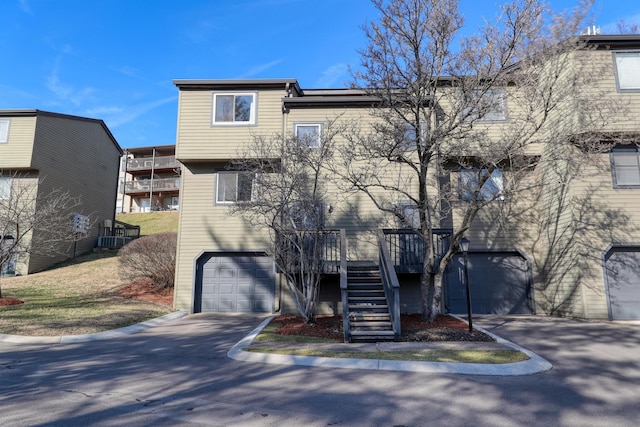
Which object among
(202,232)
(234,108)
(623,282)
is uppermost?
(234,108)

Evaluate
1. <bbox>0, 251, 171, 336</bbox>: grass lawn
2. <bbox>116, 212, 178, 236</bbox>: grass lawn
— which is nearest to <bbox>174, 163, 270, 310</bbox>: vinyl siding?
<bbox>0, 251, 171, 336</bbox>: grass lawn

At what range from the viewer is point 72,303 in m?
12.9

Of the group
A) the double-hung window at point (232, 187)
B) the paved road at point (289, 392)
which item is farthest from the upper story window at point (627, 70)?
the double-hung window at point (232, 187)

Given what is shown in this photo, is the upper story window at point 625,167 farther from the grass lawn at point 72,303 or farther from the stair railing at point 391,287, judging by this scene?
the grass lawn at point 72,303

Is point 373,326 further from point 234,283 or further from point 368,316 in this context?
point 234,283

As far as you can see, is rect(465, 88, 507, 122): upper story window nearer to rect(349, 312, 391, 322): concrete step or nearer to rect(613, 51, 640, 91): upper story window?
rect(613, 51, 640, 91): upper story window

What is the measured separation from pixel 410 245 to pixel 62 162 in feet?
60.0

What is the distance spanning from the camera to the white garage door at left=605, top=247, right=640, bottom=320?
11.3m

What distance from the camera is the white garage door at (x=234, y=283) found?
13.3 metres

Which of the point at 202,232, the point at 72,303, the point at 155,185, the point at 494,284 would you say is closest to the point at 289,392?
the point at 202,232

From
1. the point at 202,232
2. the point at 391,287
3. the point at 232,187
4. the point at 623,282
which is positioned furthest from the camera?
the point at 232,187

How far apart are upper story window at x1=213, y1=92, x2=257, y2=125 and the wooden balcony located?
25.5 metres

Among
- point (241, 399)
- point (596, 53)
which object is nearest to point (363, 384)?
point (241, 399)

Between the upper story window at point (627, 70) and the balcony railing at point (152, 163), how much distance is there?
35247 mm
